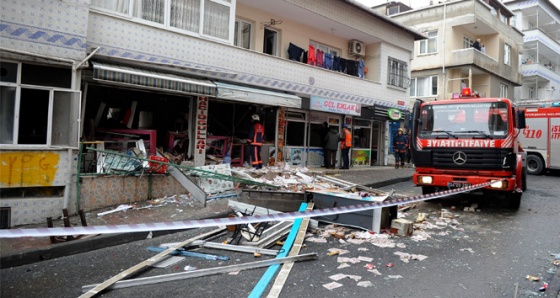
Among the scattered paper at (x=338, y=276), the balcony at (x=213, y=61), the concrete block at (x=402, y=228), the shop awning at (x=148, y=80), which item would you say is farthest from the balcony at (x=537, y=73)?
the scattered paper at (x=338, y=276)

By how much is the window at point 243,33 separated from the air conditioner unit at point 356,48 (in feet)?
17.8

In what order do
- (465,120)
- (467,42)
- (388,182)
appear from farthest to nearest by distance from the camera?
(467,42) → (388,182) → (465,120)

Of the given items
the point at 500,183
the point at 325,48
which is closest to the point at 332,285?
the point at 500,183

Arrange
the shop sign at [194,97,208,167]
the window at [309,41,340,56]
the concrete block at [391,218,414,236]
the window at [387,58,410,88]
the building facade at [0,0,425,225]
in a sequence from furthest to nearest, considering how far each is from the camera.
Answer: the window at [387,58,410,88], the window at [309,41,340,56], the shop sign at [194,97,208,167], the building facade at [0,0,425,225], the concrete block at [391,218,414,236]

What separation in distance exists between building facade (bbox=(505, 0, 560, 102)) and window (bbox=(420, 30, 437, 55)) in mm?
11111

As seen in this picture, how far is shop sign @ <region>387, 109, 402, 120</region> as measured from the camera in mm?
16375

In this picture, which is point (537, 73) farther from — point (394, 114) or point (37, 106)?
point (37, 106)

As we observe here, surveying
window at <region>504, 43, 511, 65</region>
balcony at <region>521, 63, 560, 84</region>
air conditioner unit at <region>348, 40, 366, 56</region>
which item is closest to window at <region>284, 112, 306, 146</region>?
air conditioner unit at <region>348, 40, 366, 56</region>

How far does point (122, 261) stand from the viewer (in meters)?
4.56

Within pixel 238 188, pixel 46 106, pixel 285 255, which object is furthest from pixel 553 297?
pixel 46 106

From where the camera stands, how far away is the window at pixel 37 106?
6234mm

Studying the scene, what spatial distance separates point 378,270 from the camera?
13.7 feet

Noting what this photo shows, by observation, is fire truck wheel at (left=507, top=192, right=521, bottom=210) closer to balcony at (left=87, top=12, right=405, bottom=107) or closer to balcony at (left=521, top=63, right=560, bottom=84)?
balcony at (left=87, top=12, right=405, bottom=107)

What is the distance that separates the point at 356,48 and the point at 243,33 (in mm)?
5948
